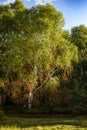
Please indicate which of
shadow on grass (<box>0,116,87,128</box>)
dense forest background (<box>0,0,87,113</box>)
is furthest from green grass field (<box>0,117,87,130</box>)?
dense forest background (<box>0,0,87,113</box>)

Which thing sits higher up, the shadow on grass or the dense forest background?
the dense forest background

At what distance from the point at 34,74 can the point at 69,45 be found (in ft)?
22.4

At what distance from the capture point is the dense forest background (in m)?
45.5

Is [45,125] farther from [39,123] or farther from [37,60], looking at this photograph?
[37,60]

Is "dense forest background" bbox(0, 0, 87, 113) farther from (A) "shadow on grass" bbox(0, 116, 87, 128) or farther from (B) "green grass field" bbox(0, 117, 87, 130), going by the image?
(B) "green grass field" bbox(0, 117, 87, 130)

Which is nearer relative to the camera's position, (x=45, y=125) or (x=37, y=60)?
(x=45, y=125)

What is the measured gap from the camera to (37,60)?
45.7m

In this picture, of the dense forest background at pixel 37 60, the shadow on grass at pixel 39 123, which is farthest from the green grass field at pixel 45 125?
the dense forest background at pixel 37 60

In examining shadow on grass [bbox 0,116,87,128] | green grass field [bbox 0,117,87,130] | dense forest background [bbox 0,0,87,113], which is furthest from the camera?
dense forest background [bbox 0,0,87,113]

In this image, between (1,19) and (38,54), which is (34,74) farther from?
(1,19)

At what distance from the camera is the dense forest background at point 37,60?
45.5 metres

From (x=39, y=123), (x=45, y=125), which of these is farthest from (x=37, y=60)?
(x=45, y=125)

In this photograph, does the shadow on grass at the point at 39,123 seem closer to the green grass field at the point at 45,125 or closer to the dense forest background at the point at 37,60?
the green grass field at the point at 45,125

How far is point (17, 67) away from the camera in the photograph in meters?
45.4
